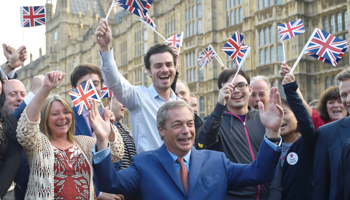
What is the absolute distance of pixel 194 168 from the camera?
2801 millimetres

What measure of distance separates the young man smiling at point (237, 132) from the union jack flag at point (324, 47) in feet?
4.60

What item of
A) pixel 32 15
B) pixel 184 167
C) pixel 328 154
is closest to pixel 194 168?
pixel 184 167

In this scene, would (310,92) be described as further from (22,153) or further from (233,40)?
(22,153)

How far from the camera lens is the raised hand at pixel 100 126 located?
8.78 ft

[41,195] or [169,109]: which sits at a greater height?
[169,109]

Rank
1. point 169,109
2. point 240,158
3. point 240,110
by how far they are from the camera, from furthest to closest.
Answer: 1. point 240,110
2. point 240,158
3. point 169,109

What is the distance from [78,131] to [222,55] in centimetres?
1589

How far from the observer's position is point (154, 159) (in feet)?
9.39

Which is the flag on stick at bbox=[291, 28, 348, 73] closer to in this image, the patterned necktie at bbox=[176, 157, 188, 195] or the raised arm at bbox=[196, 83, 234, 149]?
the raised arm at bbox=[196, 83, 234, 149]

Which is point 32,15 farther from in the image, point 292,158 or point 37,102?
point 292,158

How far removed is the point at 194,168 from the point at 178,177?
0.13 metres

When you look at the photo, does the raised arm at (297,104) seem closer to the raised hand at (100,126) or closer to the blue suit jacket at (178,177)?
the blue suit jacket at (178,177)

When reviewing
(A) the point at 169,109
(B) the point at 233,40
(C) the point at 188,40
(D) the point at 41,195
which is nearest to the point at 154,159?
(A) the point at 169,109

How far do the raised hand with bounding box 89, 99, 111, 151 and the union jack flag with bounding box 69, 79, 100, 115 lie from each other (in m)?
1.05
